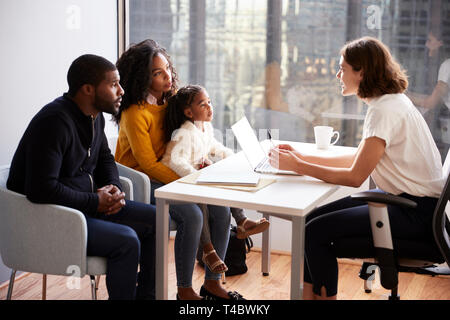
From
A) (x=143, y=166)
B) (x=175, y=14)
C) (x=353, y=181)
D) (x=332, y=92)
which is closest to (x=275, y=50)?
(x=332, y=92)

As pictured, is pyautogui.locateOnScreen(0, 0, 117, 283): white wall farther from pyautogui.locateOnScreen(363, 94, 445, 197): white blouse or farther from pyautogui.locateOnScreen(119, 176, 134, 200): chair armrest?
pyautogui.locateOnScreen(363, 94, 445, 197): white blouse

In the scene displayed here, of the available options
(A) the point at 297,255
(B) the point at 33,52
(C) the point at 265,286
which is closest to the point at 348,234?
(A) the point at 297,255

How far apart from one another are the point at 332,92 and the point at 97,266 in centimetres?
189

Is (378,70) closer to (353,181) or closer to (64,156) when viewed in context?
(353,181)

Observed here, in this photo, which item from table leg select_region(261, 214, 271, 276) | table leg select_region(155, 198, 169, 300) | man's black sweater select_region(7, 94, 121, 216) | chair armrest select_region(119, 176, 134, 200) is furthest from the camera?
table leg select_region(261, 214, 271, 276)

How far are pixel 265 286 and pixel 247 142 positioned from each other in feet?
2.97

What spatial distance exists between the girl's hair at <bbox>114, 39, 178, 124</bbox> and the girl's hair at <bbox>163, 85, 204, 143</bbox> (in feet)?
0.46

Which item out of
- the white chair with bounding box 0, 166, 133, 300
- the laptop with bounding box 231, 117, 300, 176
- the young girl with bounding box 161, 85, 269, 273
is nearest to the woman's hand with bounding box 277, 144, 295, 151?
the laptop with bounding box 231, 117, 300, 176

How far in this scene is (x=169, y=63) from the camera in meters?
2.99

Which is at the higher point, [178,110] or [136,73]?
[136,73]

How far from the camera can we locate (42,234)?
222cm

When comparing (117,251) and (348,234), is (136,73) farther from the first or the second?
(348,234)

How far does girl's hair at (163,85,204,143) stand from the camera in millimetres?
2836

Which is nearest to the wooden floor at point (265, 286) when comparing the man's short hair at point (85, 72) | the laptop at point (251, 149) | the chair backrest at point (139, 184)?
the chair backrest at point (139, 184)
